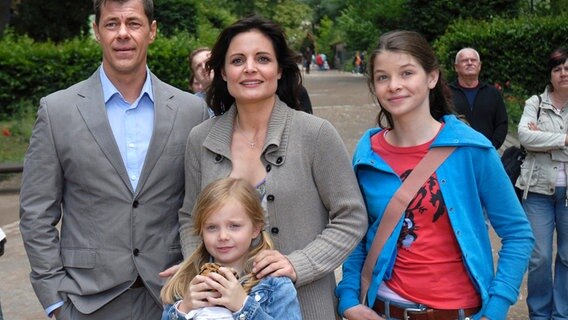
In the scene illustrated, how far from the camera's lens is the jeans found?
19.0 ft

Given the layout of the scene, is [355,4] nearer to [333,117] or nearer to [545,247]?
[333,117]

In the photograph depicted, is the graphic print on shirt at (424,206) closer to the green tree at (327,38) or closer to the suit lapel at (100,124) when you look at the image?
the suit lapel at (100,124)

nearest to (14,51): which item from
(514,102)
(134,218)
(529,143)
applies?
(514,102)

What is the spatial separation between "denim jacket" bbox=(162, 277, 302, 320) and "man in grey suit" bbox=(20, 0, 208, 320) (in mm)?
630

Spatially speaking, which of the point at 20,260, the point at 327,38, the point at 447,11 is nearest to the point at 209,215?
the point at 20,260

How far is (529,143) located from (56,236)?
3889mm

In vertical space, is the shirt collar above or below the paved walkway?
above

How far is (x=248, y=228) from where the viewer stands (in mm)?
2777

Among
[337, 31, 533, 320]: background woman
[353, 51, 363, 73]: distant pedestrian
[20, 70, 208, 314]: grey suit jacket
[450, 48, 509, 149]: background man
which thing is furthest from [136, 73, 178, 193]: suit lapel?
[353, 51, 363, 73]: distant pedestrian

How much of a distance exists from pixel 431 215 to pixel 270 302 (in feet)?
2.39

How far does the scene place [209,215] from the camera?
109 inches

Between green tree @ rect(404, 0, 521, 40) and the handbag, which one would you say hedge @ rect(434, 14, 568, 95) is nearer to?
green tree @ rect(404, 0, 521, 40)

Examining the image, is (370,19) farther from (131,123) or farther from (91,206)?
(91,206)

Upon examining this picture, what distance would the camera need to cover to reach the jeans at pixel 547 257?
5789mm
